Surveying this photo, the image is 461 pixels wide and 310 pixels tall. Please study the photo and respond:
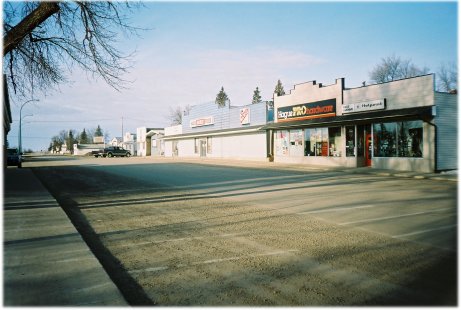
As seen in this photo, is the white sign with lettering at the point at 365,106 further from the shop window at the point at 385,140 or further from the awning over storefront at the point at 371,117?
the shop window at the point at 385,140

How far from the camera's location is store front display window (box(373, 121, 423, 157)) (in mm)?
20750

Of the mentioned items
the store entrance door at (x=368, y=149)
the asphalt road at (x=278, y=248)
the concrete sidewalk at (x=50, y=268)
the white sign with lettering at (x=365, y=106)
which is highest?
the white sign with lettering at (x=365, y=106)

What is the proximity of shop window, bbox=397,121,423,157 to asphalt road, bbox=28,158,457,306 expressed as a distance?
410 inches

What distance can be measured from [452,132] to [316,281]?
20.7m

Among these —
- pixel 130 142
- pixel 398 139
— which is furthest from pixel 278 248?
pixel 130 142

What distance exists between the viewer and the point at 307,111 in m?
29.0

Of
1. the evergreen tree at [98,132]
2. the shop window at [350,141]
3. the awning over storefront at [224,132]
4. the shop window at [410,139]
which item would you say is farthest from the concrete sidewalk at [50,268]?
the evergreen tree at [98,132]

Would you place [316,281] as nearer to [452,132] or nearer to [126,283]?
[126,283]

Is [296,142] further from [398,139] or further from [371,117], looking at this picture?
[398,139]

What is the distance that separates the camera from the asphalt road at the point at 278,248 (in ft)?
13.1

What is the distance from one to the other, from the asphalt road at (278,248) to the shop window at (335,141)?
48.6 ft

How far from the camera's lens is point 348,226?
290 inches

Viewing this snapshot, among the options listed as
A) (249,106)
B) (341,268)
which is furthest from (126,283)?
(249,106)

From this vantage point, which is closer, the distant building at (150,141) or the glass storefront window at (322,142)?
the glass storefront window at (322,142)
